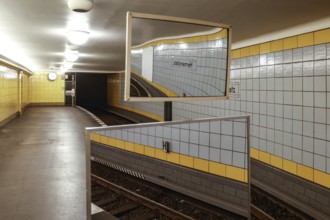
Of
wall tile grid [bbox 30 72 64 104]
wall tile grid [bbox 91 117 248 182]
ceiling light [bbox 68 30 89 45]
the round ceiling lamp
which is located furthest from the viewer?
wall tile grid [bbox 30 72 64 104]

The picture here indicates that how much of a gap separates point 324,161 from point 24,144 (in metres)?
6.22

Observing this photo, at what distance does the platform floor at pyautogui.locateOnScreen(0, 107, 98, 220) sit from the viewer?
333 centimetres

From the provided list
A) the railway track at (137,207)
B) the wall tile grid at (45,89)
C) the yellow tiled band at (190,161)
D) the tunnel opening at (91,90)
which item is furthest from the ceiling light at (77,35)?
the tunnel opening at (91,90)

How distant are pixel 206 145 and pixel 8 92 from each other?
8.56 metres

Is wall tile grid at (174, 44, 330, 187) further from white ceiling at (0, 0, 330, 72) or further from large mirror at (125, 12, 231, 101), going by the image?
large mirror at (125, 12, 231, 101)

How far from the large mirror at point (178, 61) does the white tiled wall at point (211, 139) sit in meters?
1.79

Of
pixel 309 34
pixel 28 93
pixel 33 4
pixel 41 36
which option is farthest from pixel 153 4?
pixel 28 93

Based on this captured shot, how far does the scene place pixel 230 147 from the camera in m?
5.16

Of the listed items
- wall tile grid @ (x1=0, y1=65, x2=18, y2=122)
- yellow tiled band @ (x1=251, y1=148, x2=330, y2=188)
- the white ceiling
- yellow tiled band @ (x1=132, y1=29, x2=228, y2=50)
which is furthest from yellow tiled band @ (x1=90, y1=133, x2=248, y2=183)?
wall tile grid @ (x1=0, y1=65, x2=18, y2=122)

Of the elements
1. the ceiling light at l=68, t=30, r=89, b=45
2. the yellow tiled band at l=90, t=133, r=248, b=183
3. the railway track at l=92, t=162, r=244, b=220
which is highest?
the ceiling light at l=68, t=30, r=89, b=45

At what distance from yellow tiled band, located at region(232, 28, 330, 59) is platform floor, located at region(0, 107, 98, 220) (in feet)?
12.6

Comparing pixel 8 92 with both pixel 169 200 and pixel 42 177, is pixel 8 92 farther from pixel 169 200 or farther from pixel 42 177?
pixel 169 200

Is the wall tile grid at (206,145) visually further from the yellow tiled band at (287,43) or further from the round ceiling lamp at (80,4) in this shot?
the round ceiling lamp at (80,4)

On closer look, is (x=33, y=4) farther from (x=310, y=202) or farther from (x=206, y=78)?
(x=310, y=202)
